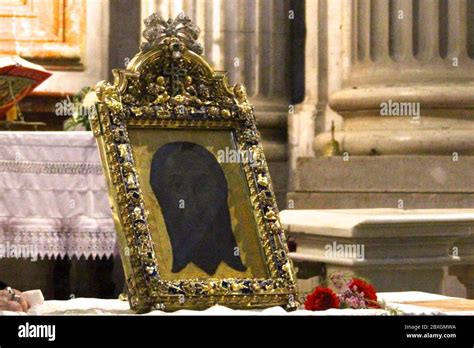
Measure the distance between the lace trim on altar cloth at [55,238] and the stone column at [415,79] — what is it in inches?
77.5

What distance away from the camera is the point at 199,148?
407 cm

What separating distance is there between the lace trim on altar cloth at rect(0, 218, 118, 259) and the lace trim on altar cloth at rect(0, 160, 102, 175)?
0.83 ft

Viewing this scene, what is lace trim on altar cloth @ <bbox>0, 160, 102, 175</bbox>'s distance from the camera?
6.89 m

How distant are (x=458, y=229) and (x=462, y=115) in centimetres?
220

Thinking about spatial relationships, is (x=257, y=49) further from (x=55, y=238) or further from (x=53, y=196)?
(x=55, y=238)

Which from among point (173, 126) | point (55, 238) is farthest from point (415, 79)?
point (173, 126)

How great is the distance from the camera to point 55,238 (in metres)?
6.99

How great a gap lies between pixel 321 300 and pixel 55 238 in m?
3.24

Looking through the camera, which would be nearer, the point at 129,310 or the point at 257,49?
the point at 129,310
